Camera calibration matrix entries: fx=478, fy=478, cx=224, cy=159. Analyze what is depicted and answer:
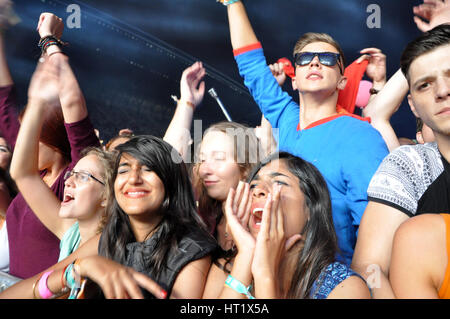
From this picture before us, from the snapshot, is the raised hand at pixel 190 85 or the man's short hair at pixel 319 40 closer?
the man's short hair at pixel 319 40

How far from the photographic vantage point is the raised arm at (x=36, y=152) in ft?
6.37

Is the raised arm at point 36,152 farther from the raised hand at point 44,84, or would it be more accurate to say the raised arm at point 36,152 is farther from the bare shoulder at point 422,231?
the bare shoulder at point 422,231

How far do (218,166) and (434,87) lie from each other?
100cm

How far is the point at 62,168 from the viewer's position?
2.45 metres

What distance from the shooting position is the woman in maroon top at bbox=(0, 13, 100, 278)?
2.07 metres

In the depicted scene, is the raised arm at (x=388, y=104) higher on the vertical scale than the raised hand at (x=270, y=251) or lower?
higher

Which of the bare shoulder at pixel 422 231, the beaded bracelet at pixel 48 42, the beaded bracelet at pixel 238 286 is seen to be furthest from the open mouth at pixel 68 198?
the bare shoulder at pixel 422 231

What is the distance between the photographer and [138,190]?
1667 millimetres

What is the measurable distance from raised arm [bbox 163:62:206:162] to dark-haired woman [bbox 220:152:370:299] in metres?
0.75

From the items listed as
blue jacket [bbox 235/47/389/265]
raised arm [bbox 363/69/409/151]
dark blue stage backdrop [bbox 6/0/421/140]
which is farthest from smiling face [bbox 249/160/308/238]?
dark blue stage backdrop [bbox 6/0/421/140]

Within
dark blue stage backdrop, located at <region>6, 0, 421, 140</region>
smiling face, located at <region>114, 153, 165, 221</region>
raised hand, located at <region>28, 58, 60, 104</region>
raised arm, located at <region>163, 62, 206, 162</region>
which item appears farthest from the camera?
dark blue stage backdrop, located at <region>6, 0, 421, 140</region>

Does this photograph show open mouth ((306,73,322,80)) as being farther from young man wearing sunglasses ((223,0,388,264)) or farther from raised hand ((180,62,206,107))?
raised hand ((180,62,206,107))

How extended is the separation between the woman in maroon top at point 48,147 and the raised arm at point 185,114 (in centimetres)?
36
